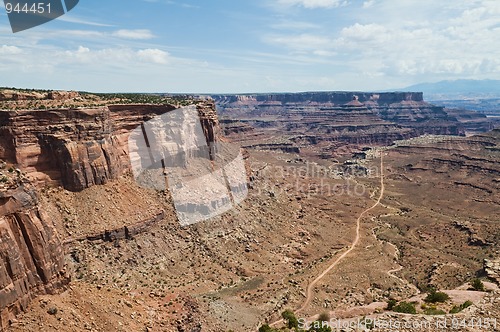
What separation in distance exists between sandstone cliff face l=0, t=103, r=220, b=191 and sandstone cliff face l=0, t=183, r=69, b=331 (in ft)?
65.0

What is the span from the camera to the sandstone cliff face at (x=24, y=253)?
1073 inches

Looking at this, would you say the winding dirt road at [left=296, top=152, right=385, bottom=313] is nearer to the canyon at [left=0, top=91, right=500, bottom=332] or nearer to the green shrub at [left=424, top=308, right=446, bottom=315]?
the canyon at [left=0, top=91, right=500, bottom=332]

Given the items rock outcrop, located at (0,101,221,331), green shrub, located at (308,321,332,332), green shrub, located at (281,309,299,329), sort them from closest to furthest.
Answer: rock outcrop, located at (0,101,221,331) → green shrub, located at (308,321,332,332) → green shrub, located at (281,309,299,329)

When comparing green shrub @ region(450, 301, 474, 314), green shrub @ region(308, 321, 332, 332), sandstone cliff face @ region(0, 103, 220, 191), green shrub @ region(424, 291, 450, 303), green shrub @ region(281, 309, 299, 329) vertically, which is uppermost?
sandstone cliff face @ region(0, 103, 220, 191)

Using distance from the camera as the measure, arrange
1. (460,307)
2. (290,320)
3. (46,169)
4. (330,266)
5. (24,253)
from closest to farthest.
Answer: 1. (24,253)
2. (460,307)
3. (290,320)
4. (46,169)
5. (330,266)

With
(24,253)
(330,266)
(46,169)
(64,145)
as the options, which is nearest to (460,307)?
(330,266)

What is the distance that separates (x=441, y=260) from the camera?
7031 centimetres

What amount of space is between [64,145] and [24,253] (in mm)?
23139

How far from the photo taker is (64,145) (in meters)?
49.7

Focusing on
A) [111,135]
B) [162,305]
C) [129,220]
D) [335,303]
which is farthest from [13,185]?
[335,303]

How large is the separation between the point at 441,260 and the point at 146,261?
163 ft

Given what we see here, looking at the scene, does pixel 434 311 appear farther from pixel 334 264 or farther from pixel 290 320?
pixel 334 264

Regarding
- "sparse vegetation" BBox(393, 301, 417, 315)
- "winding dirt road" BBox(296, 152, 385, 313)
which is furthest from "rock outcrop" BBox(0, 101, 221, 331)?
"sparse vegetation" BBox(393, 301, 417, 315)

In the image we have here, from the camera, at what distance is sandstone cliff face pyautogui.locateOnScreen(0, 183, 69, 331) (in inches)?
1073
